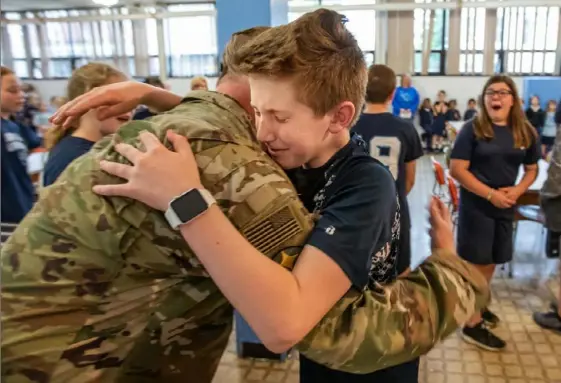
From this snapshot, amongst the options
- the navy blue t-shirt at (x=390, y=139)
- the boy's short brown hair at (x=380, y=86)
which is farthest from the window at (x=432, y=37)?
the navy blue t-shirt at (x=390, y=139)

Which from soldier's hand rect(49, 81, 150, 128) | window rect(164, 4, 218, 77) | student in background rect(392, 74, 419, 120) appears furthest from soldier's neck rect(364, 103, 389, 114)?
window rect(164, 4, 218, 77)

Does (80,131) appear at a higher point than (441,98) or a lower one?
higher

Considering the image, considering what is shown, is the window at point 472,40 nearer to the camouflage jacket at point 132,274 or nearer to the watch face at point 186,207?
the camouflage jacket at point 132,274

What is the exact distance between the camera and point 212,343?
105cm

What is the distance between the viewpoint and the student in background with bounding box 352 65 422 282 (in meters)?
3.09

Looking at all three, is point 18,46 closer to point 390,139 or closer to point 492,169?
point 390,139

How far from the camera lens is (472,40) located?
1224 centimetres

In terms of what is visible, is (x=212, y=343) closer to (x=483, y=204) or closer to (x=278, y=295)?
(x=278, y=295)

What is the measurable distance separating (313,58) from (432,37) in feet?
40.7

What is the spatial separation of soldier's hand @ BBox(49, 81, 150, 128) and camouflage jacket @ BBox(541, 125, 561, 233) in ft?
8.20

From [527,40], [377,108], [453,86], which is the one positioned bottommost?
[453,86]

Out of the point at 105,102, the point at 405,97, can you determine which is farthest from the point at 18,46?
the point at 105,102

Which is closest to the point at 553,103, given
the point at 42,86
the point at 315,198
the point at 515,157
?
the point at 515,157

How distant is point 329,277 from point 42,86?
1597 centimetres
